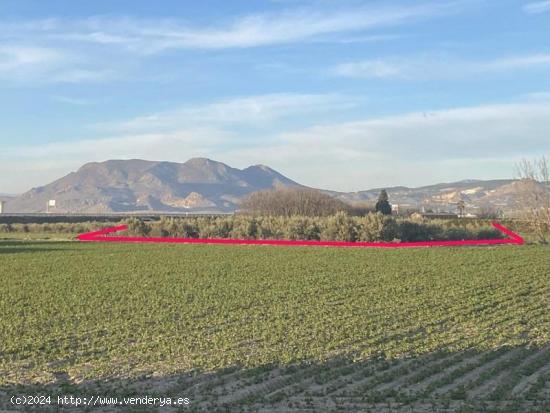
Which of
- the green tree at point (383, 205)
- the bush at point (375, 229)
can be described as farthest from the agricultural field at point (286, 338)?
the green tree at point (383, 205)

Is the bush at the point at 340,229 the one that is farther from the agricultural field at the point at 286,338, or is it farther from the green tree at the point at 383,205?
the green tree at the point at 383,205

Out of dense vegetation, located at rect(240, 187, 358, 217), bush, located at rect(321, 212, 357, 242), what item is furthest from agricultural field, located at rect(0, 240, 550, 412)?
dense vegetation, located at rect(240, 187, 358, 217)

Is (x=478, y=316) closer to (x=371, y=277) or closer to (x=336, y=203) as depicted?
(x=371, y=277)

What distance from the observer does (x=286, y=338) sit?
14125 mm

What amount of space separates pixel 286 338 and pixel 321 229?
44.1 meters

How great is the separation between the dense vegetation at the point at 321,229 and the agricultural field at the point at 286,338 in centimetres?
2730

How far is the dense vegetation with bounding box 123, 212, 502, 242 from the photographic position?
56031 millimetres

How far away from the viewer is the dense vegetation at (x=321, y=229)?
184 ft

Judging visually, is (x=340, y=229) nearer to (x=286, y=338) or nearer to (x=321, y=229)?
(x=321, y=229)

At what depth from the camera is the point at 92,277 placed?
88.3 ft

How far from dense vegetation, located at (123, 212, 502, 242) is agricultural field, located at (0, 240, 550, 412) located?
27301mm

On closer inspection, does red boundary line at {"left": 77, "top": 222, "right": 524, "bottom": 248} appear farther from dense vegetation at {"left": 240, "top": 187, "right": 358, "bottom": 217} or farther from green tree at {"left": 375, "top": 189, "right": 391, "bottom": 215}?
green tree at {"left": 375, "top": 189, "right": 391, "bottom": 215}

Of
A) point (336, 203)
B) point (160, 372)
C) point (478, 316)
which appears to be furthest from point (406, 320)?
point (336, 203)

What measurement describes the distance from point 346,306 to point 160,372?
27.4 ft
